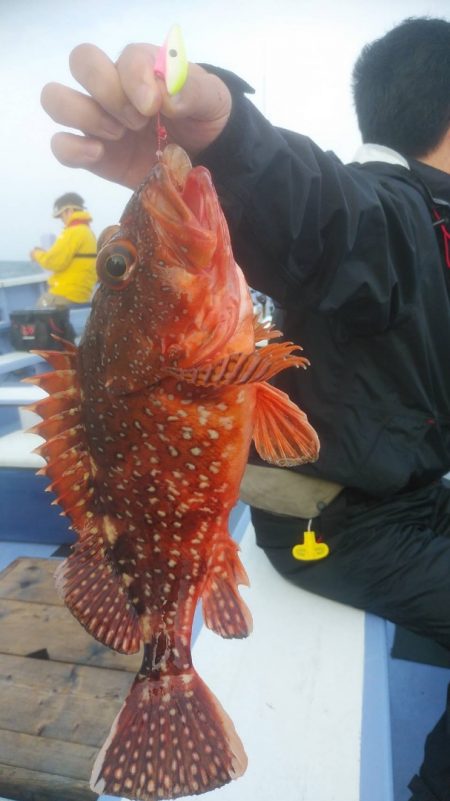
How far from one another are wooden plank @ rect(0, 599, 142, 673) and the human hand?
2.11 meters

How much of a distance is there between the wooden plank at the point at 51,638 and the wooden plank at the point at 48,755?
0.41 metres

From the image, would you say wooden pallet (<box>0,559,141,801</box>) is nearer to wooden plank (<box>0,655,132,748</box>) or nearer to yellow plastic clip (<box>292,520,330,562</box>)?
wooden plank (<box>0,655,132,748</box>)

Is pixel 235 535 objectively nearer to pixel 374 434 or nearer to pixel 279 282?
pixel 374 434

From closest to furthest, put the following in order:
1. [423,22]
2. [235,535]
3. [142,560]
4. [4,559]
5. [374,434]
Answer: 1. [142,560]
2. [374,434]
3. [423,22]
4. [235,535]
5. [4,559]

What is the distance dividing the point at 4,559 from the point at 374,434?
9.97ft

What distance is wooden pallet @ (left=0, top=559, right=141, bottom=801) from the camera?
1927 millimetres

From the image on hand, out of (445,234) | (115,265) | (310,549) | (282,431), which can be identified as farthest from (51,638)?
(445,234)

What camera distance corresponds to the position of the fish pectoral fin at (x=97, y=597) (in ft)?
4.00

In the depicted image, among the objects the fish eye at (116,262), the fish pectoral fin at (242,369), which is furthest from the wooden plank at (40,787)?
the fish eye at (116,262)

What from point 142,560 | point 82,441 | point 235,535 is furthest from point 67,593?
point 235,535

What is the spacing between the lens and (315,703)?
1798 millimetres

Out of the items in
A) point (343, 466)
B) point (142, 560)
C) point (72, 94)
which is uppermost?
point (72, 94)

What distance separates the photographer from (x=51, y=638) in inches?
103

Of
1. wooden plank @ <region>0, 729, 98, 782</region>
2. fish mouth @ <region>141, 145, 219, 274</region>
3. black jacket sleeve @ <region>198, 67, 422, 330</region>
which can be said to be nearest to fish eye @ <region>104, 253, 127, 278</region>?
fish mouth @ <region>141, 145, 219, 274</region>
